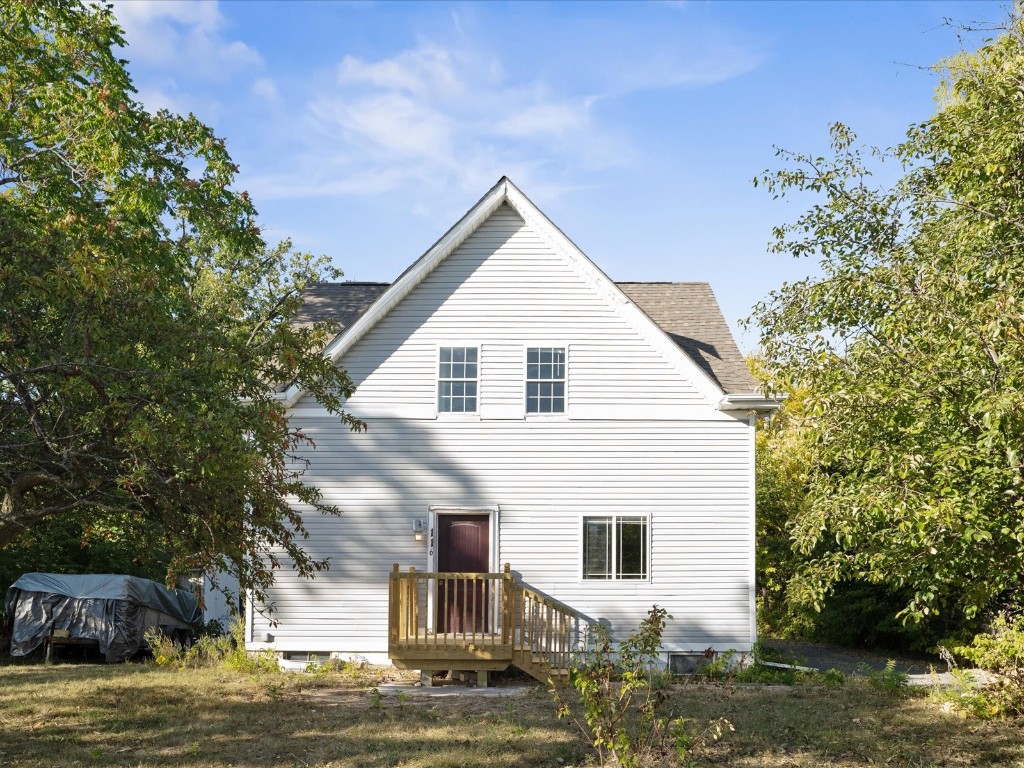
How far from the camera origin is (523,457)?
1672 centimetres

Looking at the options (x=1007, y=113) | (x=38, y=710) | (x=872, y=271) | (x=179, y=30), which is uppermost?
(x=179, y=30)

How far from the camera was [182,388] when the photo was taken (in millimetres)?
8852

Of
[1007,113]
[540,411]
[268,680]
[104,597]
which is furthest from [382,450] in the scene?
[1007,113]

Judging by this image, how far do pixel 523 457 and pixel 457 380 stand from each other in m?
1.72

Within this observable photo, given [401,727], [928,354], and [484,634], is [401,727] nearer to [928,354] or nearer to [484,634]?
[484,634]

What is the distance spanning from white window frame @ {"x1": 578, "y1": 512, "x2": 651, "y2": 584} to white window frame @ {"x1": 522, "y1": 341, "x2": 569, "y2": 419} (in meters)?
1.79

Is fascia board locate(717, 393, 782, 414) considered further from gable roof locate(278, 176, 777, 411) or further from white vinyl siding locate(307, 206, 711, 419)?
white vinyl siding locate(307, 206, 711, 419)

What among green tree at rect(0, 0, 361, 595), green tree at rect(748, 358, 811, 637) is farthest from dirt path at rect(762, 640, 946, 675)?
green tree at rect(0, 0, 361, 595)

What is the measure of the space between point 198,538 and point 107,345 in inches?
85.8

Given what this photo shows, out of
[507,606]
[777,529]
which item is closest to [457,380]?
[507,606]

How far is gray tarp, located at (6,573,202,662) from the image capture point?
709 inches

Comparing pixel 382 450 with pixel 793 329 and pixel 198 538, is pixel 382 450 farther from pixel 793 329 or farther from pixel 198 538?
pixel 793 329

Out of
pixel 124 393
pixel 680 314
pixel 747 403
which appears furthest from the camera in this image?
pixel 680 314

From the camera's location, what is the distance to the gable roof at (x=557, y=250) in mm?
16531
